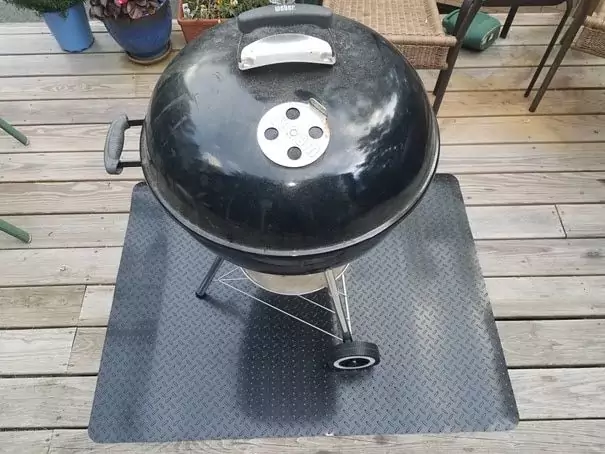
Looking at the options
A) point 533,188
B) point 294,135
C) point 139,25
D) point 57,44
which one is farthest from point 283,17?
point 57,44

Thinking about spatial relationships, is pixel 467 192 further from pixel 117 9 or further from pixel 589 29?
pixel 117 9

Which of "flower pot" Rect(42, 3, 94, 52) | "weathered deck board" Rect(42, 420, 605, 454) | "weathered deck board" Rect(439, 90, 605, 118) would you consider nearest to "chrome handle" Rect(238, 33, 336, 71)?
"weathered deck board" Rect(42, 420, 605, 454)

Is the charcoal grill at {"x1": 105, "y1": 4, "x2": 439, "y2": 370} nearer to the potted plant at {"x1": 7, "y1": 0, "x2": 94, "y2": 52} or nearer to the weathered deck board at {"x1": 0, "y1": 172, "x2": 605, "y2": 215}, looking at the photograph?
the weathered deck board at {"x1": 0, "y1": 172, "x2": 605, "y2": 215}

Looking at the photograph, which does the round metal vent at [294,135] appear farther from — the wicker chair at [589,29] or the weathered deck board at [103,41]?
the weathered deck board at [103,41]

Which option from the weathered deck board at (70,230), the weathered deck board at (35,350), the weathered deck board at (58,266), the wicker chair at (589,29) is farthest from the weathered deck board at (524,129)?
the weathered deck board at (35,350)

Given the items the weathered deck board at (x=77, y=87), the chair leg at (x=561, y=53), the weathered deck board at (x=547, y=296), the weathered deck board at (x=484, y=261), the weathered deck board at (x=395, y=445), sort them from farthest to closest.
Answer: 1. the weathered deck board at (x=77, y=87)
2. the chair leg at (x=561, y=53)
3. the weathered deck board at (x=484, y=261)
4. the weathered deck board at (x=547, y=296)
5. the weathered deck board at (x=395, y=445)

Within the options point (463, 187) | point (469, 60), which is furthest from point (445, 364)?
point (469, 60)

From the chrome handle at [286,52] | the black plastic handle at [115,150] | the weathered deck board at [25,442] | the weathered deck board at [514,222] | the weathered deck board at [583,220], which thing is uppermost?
the chrome handle at [286,52]

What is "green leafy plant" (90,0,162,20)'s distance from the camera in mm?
2379

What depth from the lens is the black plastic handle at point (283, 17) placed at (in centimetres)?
110

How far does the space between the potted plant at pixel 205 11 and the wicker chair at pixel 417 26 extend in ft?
1.59

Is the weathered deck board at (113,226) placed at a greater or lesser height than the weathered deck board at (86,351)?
greater

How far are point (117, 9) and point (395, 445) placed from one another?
2.17 metres

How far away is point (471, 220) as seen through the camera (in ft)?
6.89
